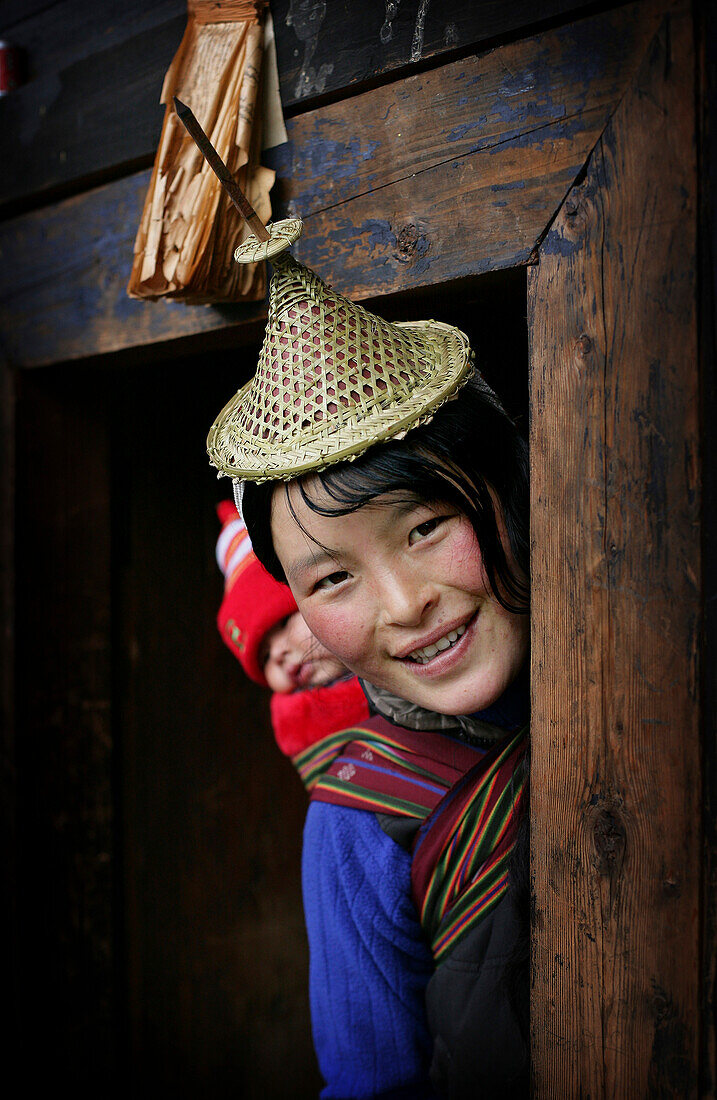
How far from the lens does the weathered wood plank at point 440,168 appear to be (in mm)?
970

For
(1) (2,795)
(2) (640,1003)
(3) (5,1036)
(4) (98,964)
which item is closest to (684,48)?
(2) (640,1003)

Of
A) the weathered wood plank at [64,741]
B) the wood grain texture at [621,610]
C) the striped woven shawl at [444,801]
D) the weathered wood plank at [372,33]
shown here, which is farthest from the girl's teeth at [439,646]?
the weathered wood plank at [64,741]

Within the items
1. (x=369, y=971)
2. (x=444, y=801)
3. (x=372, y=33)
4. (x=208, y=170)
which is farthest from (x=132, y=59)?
(x=369, y=971)

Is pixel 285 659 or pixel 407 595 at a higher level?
pixel 407 595

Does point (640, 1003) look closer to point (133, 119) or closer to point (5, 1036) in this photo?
point (5, 1036)

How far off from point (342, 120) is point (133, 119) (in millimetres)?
440

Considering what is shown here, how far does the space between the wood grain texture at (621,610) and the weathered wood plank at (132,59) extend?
0.27m

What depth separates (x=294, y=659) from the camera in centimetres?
167

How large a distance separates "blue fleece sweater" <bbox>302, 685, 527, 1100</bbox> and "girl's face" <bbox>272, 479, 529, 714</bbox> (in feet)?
0.60

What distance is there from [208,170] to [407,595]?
0.73 meters

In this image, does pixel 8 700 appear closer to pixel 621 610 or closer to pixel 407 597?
pixel 407 597

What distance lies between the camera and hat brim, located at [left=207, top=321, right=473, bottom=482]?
950 millimetres

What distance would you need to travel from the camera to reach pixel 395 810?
127 cm

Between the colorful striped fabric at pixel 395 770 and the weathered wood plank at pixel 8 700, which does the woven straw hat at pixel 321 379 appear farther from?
the weathered wood plank at pixel 8 700
